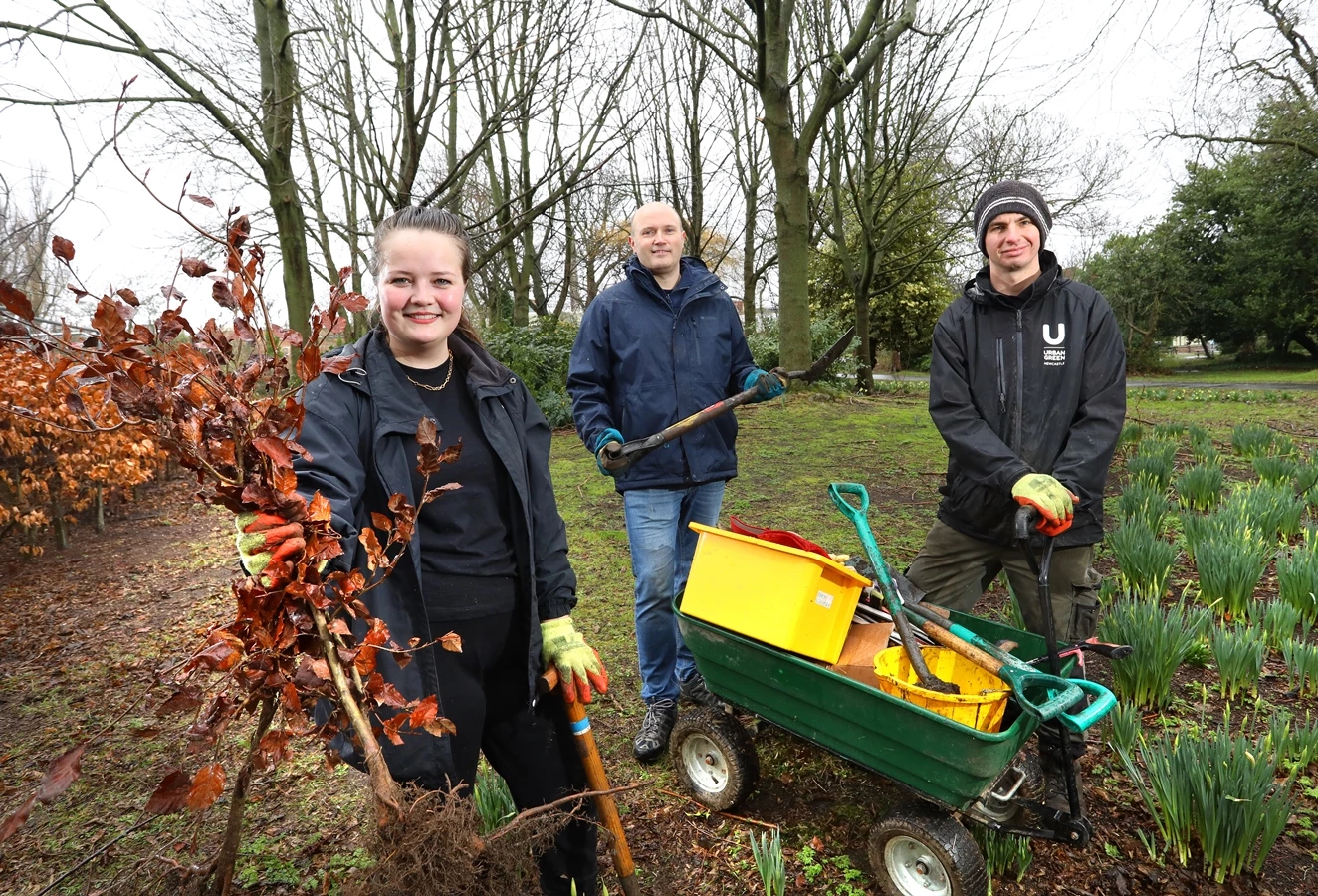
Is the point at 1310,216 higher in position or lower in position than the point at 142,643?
higher

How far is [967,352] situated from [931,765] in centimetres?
140

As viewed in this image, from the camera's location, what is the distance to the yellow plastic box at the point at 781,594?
79.2 inches

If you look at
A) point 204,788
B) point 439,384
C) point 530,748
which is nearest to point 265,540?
point 204,788

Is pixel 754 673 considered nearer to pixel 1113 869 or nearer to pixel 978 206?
pixel 1113 869

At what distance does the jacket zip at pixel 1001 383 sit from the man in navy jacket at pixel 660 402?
A: 2.42ft

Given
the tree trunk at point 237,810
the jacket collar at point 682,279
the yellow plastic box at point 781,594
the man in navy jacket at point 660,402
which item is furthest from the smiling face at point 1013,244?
the tree trunk at point 237,810

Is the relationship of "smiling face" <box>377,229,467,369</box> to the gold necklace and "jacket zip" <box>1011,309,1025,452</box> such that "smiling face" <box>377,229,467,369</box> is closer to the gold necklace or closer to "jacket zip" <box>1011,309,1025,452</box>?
the gold necklace

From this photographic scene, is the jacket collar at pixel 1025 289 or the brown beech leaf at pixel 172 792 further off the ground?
the jacket collar at pixel 1025 289

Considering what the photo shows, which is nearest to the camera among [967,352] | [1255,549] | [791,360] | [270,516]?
[270,516]

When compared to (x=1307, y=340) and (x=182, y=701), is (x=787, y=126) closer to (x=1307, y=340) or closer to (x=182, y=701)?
(x=182, y=701)

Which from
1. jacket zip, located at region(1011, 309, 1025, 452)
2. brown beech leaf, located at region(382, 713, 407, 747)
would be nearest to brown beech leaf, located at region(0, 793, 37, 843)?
brown beech leaf, located at region(382, 713, 407, 747)

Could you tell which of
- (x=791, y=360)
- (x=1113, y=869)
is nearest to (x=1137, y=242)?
(x=791, y=360)

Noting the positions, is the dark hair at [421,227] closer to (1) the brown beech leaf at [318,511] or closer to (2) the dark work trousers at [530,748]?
(1) the brown beech leaf at [318,511]

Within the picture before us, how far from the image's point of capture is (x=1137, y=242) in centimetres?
2486
